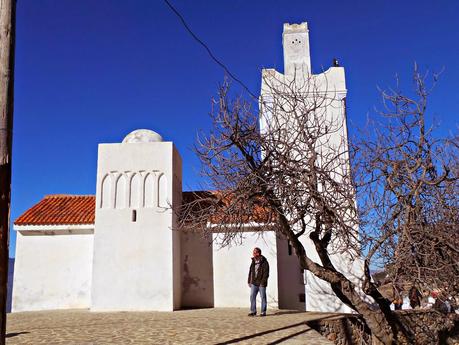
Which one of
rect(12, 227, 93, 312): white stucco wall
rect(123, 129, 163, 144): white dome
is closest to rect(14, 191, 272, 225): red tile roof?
rect(12, 227, 93, 312): white stucco wall

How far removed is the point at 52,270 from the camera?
14.9m

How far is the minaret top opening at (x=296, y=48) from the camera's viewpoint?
16281 mm

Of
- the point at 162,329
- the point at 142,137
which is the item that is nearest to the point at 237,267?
the point at 142,137

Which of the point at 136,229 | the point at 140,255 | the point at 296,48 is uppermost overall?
the point at 296,48

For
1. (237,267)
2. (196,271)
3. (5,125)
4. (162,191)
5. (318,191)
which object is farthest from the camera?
(196,271)

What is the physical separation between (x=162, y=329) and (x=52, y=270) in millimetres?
7573

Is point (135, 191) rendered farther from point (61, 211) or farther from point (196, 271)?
point (61, 211)

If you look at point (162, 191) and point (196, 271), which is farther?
point (196, 271)

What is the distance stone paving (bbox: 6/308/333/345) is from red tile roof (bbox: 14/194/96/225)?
12.5ft

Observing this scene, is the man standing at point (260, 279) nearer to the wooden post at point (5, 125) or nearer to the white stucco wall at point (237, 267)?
the white stucco wall at point (237, 267)

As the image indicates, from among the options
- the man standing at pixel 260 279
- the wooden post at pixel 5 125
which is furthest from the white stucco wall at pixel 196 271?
the wooden post at pixel 5 125

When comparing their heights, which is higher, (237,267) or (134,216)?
(134,216)

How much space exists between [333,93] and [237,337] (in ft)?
33.7

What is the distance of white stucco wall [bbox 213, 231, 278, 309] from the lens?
14.3 metres
